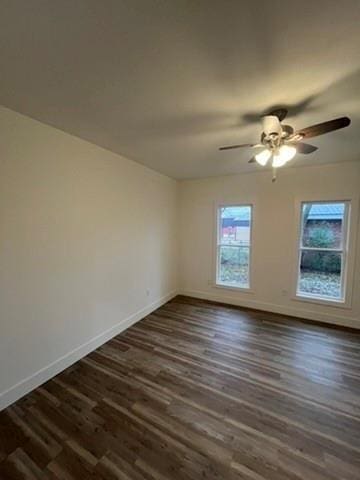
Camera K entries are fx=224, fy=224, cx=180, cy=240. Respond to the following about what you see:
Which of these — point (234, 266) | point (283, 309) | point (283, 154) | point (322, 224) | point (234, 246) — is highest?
point (283, 154)

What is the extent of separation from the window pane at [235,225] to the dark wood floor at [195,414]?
6.00ft

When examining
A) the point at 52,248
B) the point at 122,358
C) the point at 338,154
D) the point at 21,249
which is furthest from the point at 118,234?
the point at 338,154

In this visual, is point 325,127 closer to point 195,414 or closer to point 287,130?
point 287,130

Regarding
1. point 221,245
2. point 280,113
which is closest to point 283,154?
point 280,113

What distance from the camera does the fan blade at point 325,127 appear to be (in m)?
1.52

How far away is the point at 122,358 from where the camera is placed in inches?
102

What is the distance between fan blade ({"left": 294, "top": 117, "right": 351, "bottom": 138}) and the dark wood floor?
226cm

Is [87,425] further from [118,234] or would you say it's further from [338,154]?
[338,154]

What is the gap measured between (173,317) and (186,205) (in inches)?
86.1

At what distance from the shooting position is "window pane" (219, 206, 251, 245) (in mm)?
4141

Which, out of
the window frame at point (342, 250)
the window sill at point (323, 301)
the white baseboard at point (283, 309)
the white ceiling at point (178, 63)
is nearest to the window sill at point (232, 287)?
the white baseboard at point (283, 309)

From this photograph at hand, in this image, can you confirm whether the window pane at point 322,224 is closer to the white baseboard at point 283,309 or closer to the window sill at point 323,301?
the window sill at point 323,301

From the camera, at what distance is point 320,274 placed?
366 centimetres

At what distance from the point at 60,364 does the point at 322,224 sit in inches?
160
